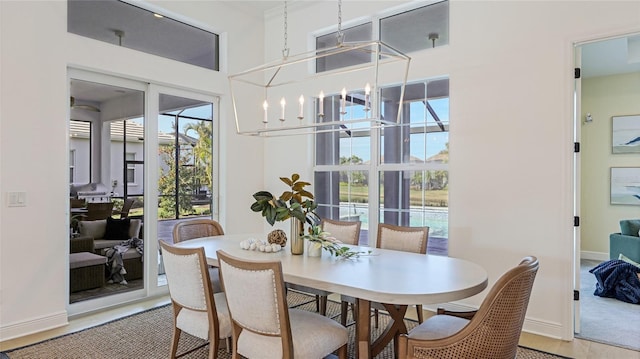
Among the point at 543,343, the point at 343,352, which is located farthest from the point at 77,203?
the point at 543,343

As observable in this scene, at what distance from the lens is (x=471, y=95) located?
355 cm

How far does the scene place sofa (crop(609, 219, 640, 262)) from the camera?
4.96 meters

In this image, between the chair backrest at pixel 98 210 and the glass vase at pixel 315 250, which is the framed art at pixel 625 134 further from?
the chair backrest at pixel 98 210

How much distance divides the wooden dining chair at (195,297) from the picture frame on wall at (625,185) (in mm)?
6148

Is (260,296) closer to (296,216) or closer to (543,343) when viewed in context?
(296,216)

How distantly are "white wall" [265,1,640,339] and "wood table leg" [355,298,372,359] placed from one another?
1880 millimetres

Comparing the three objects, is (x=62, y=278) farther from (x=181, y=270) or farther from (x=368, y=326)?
(x=368, y=326)

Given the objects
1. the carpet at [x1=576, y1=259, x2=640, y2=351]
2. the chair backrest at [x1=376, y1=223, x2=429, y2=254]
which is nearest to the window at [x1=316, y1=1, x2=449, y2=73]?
the chair backrest at [x1=376, y1=223, x2=429, y2=254]

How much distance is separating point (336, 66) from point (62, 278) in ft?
11.4

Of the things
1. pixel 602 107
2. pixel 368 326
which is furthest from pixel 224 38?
pixel 602 107

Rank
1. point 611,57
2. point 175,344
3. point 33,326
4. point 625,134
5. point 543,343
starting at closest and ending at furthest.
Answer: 1. point 175,344
2. point 543,343
3. point 33,326
4. point 611,57
5. point 625,134

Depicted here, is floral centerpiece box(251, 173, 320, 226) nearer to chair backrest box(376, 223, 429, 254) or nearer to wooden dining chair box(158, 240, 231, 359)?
wooden dining chair box(158, 240, 231, 359)

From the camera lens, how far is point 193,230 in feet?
11.4

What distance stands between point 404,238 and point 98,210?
114 inches
